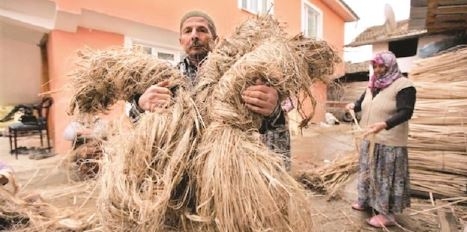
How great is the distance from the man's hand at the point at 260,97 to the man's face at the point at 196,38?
2.01 feet

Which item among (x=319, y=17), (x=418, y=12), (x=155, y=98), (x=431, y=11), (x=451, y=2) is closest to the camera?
(x=155, y=98)

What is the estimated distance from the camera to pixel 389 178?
3027 millimetres

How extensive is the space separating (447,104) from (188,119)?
11.1ft

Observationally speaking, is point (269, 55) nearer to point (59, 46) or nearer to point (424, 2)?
point (424, 2)

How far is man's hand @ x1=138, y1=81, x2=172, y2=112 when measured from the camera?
1.11 m

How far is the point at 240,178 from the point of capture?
916mm

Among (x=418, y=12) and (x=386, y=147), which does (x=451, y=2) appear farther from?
(x=386, y=147)

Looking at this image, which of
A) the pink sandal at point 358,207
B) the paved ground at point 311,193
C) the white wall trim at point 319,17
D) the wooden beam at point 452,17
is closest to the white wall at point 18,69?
the paved ground at point 311,193

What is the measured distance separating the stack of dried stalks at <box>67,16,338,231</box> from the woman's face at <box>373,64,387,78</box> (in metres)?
2.08

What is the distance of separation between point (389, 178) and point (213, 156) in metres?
2.56

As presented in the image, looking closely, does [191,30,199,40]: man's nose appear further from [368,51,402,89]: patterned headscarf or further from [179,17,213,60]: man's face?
[368,51,402,89]: patterned headscarf

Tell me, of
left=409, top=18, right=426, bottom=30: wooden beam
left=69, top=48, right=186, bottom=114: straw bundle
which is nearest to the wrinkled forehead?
left=69, top=48, right=186, bottom=114: straw bundle

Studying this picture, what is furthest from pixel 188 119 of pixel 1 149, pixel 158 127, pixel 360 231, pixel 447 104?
pixel 1 149

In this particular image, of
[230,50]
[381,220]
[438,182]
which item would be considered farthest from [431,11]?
[230,50]
